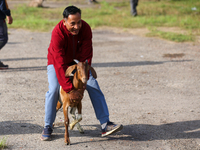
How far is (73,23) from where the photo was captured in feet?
12.0

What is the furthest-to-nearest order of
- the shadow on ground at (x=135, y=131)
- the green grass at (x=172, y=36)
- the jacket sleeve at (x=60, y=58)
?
Result: the green grass at (x=172, y=36)
the shadow on ground at (x=135, y=131)
the jacket sleeve at (x=60, y=58)

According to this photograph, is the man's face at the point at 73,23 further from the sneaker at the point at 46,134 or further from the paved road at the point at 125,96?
the paved road at the point at 125,96

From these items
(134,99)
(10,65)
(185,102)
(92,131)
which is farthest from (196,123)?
(10,65)

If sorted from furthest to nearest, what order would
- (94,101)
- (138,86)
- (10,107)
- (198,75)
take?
(198,75), (138,86), (10,107), (94,101)

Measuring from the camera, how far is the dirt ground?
4148 millimetres

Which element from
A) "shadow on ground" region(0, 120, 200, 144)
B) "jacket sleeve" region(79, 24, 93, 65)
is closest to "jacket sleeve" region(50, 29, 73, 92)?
"jacket sleeve" region(79, 24, 93, 65)

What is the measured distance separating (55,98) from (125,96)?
2146mm

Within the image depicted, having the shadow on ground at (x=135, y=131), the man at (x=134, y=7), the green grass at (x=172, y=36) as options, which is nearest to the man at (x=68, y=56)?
the shadow on ground at (x=135, y=131)

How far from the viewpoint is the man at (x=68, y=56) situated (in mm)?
3693

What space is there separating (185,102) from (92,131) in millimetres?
2046

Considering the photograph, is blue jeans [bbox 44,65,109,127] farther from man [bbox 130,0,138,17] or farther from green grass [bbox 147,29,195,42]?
Answer: man [bbox 130,0,138,17]

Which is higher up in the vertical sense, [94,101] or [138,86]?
[94,101]

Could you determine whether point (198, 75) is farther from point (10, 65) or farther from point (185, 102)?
point (10, 65)

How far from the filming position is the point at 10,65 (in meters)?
7.66
